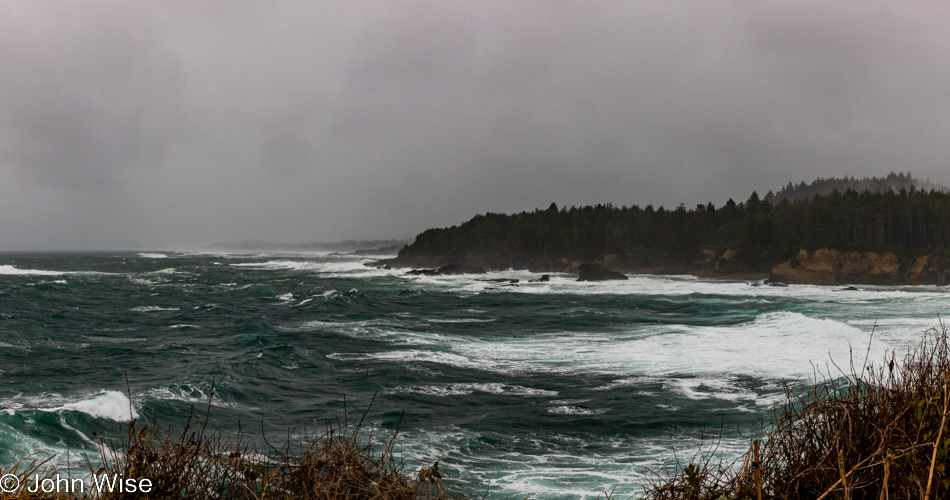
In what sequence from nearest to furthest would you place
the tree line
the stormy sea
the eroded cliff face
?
1. the stormy sea
2. the eroded cliff face
3. the tree line

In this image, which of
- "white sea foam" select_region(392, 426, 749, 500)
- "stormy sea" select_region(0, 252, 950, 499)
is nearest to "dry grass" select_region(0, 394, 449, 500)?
"stormy sea" select_region(0, 252, 950, 499)

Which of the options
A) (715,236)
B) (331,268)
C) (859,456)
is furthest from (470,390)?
(331,268)

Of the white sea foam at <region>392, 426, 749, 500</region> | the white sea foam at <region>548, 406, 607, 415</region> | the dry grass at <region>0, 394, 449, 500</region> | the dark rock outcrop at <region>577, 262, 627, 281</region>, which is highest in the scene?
the dry grass at <region>0, 394, 449, 500</region>

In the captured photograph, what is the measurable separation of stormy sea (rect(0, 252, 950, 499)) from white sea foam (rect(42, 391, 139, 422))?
6 cm

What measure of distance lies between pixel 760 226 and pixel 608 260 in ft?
75.7

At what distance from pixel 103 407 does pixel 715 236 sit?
88389 mm

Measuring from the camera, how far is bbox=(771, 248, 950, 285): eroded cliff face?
199ft

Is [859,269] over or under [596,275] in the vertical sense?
over

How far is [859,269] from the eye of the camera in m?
62.8

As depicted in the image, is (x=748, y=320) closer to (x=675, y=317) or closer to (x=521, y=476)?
(x=675, y=317)

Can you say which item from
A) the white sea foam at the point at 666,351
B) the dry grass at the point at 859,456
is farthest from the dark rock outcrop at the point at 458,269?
the dry grass at the point at 859,456

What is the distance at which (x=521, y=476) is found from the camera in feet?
33.1

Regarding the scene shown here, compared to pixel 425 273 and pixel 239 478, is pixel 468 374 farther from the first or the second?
pixel 425 273

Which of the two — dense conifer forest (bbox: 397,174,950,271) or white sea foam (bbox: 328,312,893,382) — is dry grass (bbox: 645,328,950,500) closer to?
white sea foam (bbox: 328,312,893,382)
